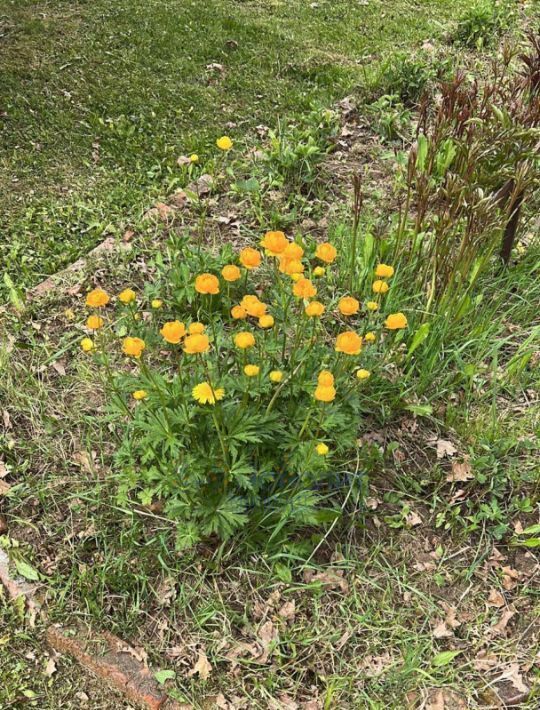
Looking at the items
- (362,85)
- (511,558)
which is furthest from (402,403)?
(362,85)

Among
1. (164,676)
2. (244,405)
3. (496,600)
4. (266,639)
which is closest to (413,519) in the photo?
(496,600)

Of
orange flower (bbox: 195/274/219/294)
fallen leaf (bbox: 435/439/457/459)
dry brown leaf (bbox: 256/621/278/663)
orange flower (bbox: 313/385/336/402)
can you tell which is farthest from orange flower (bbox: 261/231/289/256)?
dry brown leaf (bbox: 256/621/278/663)

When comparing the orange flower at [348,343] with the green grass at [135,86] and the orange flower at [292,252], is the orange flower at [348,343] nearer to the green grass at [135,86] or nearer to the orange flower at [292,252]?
the orange flower at [292,252]

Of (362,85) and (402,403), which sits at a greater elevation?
(362,85)

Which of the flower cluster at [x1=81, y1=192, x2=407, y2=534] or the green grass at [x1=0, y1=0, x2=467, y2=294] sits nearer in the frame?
the flower cluster at [x1=81, y1=192, x2=407, y2=534]

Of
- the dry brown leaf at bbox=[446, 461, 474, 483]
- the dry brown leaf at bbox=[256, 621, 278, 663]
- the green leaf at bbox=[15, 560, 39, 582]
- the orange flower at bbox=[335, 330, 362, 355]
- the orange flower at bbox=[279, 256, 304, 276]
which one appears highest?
the orange flower at bbox=[279, 256, 304, 276]

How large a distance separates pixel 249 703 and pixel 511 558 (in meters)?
1.07

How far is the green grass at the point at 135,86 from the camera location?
3.77 meters

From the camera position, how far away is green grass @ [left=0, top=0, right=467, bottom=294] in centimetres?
377

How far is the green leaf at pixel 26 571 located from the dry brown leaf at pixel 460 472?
156 cm

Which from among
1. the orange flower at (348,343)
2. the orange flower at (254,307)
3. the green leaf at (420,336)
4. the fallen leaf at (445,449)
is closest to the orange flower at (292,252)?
the orange flower at (254,307)

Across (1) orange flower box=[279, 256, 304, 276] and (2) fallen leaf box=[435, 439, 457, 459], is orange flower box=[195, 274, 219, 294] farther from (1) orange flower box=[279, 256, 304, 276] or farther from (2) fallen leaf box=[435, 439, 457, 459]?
(2) fallen leaf box=[435, 439, 457, 459]

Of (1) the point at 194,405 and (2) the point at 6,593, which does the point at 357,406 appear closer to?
(1) the point at 194,405

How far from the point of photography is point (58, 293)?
3129mm
